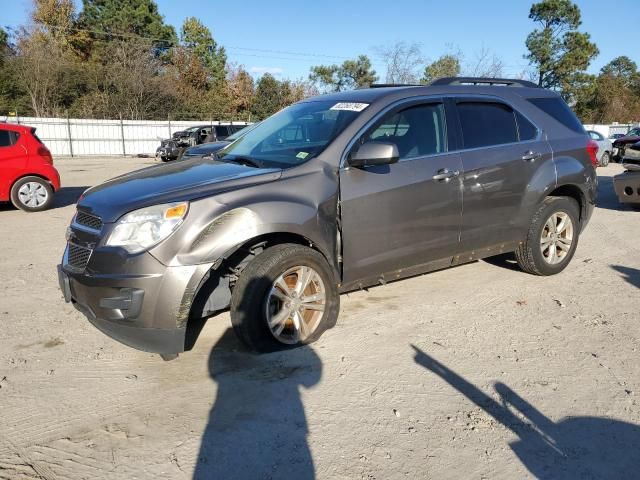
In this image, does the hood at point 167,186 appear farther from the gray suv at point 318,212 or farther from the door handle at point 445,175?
the door handle at point 445,175

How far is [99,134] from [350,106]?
29177 millimetres

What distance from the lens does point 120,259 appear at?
3.11m

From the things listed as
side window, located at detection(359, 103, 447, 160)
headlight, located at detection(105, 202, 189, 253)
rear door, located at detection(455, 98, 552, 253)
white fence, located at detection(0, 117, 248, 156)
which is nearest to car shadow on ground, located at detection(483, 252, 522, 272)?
rear door, located at detection(455, 98, 552, 253)

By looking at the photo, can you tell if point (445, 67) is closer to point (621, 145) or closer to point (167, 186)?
point (621, 145)

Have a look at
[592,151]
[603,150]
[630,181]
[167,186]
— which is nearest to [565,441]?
[167,186]

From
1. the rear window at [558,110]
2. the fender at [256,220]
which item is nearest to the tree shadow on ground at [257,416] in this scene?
the fender at [256,220]

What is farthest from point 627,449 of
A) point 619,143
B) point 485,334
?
point 619,143

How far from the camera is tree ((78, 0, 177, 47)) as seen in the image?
4281cm

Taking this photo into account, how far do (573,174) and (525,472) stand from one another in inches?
147

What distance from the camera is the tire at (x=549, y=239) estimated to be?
5117 mm

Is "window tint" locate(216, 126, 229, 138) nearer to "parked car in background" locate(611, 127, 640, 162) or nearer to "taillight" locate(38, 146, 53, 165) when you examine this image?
"taillight" locate(38, 146, 53, 165)

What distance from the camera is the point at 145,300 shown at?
3094mm

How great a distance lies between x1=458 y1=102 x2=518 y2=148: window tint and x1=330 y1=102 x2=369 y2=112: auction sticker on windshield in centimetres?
102

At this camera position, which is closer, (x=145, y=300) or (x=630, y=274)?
(x=145, y=300)
